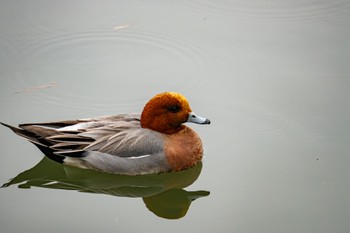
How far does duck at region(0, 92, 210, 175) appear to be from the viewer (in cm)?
675

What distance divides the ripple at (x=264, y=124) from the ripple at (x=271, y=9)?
193 cm

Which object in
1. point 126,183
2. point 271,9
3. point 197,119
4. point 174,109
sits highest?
point 271,9

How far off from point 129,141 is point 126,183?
17.1 inches

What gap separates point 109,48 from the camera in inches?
335

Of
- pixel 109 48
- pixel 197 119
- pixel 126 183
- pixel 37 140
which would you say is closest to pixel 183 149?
pixel 197 119

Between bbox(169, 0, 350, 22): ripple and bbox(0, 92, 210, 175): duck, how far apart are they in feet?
8.55

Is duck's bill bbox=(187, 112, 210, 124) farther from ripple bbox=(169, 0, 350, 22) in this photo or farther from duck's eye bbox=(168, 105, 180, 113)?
ripple bbox=(169, 0, 350, 22)

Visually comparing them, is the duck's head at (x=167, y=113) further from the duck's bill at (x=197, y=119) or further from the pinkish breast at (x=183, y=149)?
the pinkish breast at (x=183, y=149)

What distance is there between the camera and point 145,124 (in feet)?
22.6

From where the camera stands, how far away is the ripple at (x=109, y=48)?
326 inches

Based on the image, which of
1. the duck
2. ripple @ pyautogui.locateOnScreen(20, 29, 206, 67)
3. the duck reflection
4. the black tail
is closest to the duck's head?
the duck

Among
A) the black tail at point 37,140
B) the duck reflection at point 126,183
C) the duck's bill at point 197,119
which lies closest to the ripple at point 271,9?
the duck's bill at point 197,119

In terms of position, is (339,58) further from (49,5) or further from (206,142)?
(49,5)

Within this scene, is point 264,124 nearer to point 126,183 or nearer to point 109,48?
point 126,183
